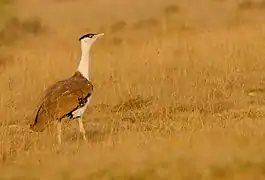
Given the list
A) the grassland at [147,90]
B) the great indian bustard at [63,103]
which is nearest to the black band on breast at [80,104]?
the great indian bustard at [63,103]

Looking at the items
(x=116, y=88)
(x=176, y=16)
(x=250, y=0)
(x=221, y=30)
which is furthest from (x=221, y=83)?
(x=250, y=0)

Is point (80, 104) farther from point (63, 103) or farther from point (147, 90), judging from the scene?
point (147, 90)

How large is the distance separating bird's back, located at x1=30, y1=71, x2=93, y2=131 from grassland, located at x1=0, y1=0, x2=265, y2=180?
0.32 metres

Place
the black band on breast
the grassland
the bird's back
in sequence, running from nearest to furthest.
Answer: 1. the grassland
2. the bird's back
3. the black band on breast

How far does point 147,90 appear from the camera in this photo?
13352 millimetres

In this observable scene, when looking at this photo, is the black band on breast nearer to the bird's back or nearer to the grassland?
the bird's back

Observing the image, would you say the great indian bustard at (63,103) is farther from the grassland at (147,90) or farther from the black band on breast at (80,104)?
the grassland at (147,90)

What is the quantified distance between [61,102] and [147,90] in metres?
4.46

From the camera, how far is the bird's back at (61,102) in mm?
9000

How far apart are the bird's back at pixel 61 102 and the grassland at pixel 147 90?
1.05 ft

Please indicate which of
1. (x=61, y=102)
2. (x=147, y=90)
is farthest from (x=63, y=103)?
(x=147, y=90)

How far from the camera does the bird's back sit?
900 cm

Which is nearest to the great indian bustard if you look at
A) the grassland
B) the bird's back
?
the bird's back

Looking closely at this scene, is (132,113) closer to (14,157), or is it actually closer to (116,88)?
(116,88)
